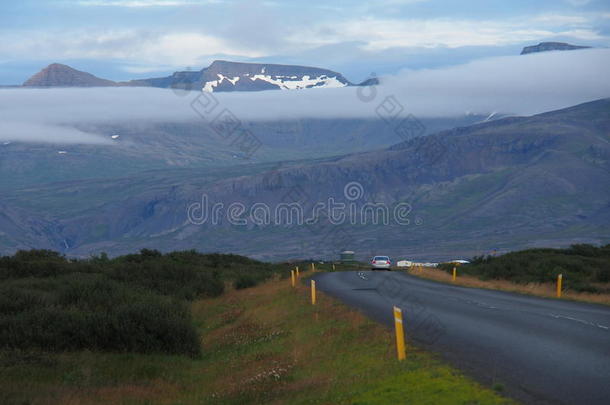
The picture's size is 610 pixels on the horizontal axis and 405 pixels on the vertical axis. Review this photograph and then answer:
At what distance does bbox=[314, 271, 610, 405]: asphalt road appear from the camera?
13312 millimetres

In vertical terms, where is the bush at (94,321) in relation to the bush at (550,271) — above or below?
above

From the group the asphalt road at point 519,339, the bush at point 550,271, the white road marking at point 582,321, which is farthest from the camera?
the bush at point 550,271

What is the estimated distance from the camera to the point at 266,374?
18.2 metres

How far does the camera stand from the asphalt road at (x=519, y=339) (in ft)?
43.7

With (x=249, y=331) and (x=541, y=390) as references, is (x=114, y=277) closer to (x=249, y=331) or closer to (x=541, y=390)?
(x=249, y=331)

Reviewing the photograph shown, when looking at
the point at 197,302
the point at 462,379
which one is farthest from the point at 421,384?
the point at 197,302

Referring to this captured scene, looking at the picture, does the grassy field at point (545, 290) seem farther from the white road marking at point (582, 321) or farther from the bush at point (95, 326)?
the bush at point (95, 326)

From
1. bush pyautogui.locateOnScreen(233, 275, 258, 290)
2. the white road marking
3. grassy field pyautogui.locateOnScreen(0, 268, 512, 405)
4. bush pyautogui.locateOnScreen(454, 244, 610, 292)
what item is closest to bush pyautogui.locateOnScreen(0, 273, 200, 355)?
grassy field pyautogui.locateOnScreen(0, 268, 512, 405)

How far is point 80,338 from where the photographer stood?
21.5m

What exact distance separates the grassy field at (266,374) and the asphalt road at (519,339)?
0.73 meters

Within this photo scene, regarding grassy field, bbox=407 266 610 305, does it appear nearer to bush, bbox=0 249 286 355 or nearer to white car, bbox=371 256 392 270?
bush, bbox=0 249 286 355

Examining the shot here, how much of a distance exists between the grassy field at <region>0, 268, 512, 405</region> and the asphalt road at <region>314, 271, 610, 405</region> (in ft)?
2.40

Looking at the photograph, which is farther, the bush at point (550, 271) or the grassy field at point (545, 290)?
the bush at point (550, 271)

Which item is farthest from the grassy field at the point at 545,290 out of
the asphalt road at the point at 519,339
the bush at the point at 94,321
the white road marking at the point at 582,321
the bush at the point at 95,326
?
the bush at the point at 94,321
